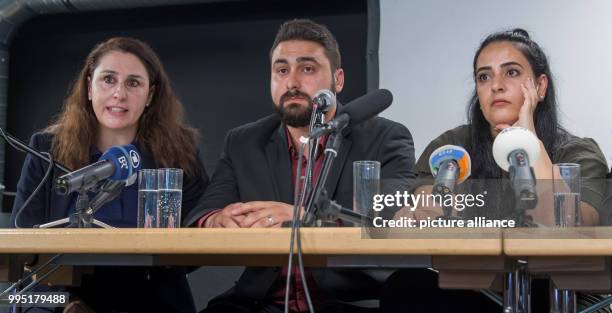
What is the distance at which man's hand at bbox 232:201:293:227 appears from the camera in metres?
1.77

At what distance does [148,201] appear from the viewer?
1.74 meters

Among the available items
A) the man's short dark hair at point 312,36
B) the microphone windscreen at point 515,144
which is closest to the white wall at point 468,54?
the man's short dark hair at point 312,36

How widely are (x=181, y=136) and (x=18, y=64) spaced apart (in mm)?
1657

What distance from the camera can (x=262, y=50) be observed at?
11.5ft

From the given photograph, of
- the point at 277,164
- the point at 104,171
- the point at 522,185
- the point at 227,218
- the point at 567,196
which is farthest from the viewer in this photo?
the point at 277,164

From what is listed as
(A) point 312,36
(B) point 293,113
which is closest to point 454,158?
(B) point 293,113

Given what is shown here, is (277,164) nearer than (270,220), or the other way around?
(270,220)

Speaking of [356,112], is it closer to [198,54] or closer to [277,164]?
[277,164]

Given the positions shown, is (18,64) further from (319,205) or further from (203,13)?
(319,205)

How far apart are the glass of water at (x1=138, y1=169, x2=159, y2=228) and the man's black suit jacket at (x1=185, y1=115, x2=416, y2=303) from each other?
31cm

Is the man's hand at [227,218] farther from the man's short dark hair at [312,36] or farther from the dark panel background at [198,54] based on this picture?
the dark panel background at [198,54]

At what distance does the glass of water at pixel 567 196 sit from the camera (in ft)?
4.79

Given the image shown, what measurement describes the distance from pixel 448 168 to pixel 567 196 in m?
0.27

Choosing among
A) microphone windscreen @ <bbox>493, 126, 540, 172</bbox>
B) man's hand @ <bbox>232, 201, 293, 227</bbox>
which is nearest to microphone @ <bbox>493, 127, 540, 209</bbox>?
microphone windscreen @ <bbox>493, 126, 540, 172</bbox>
